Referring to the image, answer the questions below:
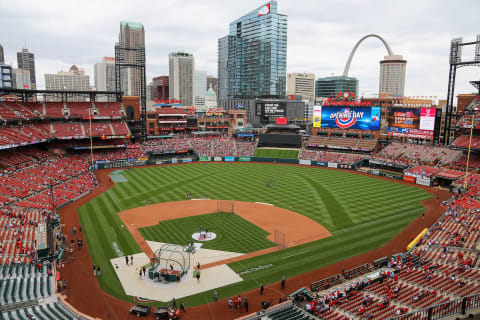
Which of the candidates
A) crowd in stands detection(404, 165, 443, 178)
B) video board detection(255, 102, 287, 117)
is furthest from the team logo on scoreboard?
video board detection(255, 102, 287, 117)

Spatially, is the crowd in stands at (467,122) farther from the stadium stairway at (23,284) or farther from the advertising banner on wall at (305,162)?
the stadium stairway at (23,284)

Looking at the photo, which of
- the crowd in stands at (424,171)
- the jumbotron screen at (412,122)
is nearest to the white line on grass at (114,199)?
the crowd in stands at (424,171)

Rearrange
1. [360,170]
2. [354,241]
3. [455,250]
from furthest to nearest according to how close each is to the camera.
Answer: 1. [360,170]
2. [354,241]
3. [455,250]

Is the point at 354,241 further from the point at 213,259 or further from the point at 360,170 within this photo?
the point at 360,170

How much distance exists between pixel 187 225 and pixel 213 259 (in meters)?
8.88

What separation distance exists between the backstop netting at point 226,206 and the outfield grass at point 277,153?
1573 inches

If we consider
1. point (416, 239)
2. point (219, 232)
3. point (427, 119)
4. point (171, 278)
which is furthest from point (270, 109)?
point (171, 278)

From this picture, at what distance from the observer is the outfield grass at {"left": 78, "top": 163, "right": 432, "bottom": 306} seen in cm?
2884

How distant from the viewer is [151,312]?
71.7 feet

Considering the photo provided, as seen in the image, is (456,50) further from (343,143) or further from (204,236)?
(204,236)

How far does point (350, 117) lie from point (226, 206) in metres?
51.4

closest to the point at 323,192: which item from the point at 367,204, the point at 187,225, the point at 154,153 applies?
the point at 367,204

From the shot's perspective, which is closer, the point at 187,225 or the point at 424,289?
the point at 424,289

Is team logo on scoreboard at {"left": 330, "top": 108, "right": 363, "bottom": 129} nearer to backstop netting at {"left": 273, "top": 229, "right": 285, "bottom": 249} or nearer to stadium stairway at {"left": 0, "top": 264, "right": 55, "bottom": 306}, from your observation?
backstop netting at {"left": 273, "top": 229, "right": 285, "bottom": 249}
